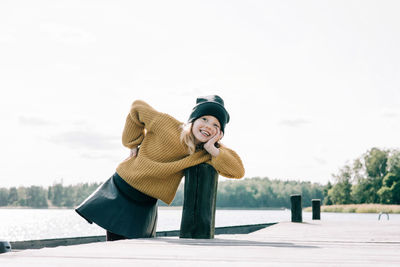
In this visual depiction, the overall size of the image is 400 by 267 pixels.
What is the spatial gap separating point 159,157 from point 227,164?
0.68m

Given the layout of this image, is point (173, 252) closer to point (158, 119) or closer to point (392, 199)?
point (158, 119)

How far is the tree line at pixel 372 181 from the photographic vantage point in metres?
55.1

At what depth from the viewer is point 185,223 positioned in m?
4.14

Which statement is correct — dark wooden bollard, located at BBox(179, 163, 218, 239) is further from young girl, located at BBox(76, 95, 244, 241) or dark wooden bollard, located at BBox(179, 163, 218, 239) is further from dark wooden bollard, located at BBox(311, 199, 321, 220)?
dark wooden bollard, located at BBox(311, 199, 321, 220)

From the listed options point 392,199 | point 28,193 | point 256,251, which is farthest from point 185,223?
point 28,193

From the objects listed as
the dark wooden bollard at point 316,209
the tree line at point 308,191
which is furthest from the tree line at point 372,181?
the dark wooden bollard at point 316,209

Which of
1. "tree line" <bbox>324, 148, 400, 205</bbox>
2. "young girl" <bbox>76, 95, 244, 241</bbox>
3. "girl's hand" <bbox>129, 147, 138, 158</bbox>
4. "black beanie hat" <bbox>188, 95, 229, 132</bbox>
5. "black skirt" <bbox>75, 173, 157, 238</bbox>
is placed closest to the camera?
"young girl" <bbox>76, 95, 244, 241</bbox>

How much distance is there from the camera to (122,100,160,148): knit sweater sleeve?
4.69 meters

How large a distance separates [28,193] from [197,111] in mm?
129069

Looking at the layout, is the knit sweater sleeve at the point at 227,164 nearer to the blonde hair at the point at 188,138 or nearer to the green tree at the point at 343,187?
the blonde hair at the point at 188,138

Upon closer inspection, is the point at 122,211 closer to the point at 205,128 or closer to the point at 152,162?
the point at 152,162

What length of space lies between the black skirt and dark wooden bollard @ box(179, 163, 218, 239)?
2.11 ft

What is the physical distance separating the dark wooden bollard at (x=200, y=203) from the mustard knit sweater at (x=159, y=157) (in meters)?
0.11

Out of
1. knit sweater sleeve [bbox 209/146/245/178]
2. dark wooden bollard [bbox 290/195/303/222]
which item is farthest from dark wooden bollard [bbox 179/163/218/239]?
dark wooden bollard [bbox 290/195/303/222]
